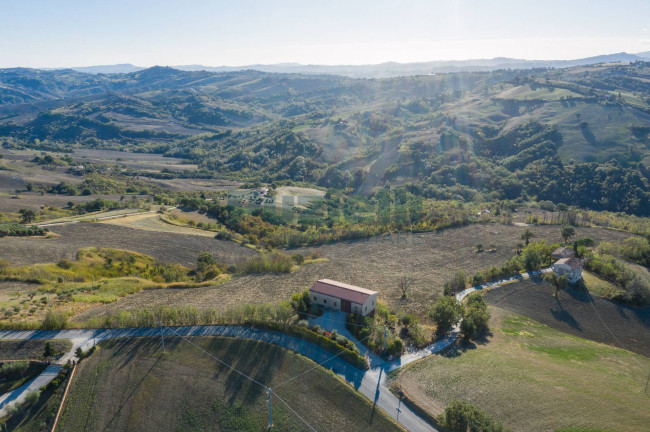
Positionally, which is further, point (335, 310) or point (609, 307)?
point (609, 307)

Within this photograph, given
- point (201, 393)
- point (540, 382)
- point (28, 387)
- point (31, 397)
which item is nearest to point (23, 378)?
point (28, 387)

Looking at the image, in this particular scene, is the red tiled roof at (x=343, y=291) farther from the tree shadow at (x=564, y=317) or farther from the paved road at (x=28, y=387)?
the paved road at (x=28, y=387)

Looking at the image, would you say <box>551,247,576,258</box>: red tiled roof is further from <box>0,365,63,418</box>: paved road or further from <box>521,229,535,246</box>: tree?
<box>0,365,63,418</box>: paved road

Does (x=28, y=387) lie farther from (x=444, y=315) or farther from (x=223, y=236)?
(x=223, y=236)

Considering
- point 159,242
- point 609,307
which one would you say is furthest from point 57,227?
point 609,307

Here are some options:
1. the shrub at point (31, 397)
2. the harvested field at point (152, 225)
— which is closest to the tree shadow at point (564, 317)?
the shrub at point (31, 397)

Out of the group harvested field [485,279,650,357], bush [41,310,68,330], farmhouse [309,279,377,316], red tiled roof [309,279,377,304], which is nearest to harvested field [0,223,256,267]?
bush [41,310,68,330]

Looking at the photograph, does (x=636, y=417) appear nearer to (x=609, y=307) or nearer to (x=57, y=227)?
(x=609, y=307)
